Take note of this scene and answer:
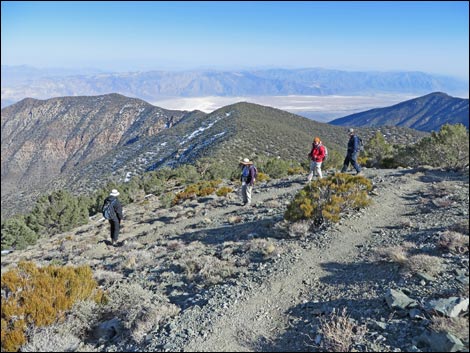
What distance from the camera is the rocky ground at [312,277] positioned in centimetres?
483

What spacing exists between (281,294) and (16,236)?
23.6 metres

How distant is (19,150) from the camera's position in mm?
152750

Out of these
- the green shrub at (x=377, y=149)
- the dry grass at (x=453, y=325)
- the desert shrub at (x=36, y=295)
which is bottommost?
the desert shrub at (x=36, y=295)

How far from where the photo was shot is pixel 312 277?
22.5 ft

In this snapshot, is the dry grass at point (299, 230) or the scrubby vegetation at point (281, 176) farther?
the scrubby vegetation at point (281, 176)

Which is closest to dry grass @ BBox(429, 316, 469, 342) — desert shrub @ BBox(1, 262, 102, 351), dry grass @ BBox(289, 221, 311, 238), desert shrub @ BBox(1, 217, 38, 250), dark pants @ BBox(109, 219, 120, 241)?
dry grass @ BBox(289, 221, 311, 238)

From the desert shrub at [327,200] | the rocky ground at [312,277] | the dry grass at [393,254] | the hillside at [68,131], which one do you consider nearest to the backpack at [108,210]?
the rocky ground at [312,277]

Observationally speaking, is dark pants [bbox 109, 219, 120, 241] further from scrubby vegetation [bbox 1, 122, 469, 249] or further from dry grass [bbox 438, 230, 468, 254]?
dry grass [bbox 438, 230, 468, 254]

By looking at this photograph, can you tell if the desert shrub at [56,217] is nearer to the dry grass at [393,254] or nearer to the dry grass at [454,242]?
the dry grass at [393,254]

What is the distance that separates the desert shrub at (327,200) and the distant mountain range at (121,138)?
39236mm

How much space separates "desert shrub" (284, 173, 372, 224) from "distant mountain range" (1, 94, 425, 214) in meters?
39.2

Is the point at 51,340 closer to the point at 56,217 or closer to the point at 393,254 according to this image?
the point at 393,254

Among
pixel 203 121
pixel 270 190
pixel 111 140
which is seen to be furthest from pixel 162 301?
pixel 111 140

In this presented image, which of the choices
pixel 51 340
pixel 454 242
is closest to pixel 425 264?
pixel 454 242
